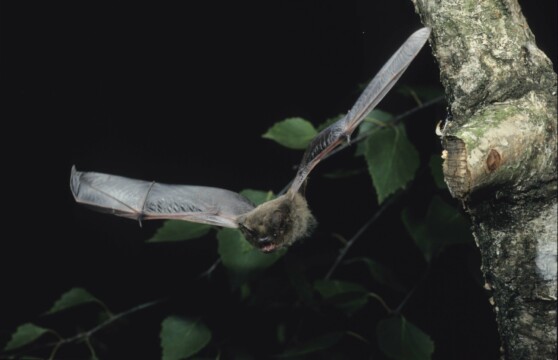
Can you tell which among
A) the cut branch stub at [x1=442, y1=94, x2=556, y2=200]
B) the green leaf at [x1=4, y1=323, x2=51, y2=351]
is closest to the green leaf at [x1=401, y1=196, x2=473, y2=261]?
the cut branch stub at [x1=442, y1=94, x2=556, y2=200]

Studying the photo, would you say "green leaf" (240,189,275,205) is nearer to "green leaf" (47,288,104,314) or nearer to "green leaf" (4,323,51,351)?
"green leaf" (47,288,104,314)

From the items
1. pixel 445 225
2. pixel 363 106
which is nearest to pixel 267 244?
pixel 363 106

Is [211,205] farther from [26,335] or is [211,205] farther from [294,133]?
[26,335]

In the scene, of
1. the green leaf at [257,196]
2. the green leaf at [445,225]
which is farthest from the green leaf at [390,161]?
the green leaf at [257,196]

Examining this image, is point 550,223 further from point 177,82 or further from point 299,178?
point 177,82

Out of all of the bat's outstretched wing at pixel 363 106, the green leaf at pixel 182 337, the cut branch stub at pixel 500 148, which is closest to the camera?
the cut branch stub at pixel 500 148

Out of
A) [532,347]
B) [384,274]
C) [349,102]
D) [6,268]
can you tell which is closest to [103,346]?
[6,268]

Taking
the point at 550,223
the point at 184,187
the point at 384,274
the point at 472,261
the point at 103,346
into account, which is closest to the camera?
the point at 550,223

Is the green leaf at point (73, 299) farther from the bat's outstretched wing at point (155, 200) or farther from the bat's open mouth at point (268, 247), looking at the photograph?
the bat's open mouth at point (268, 247)
